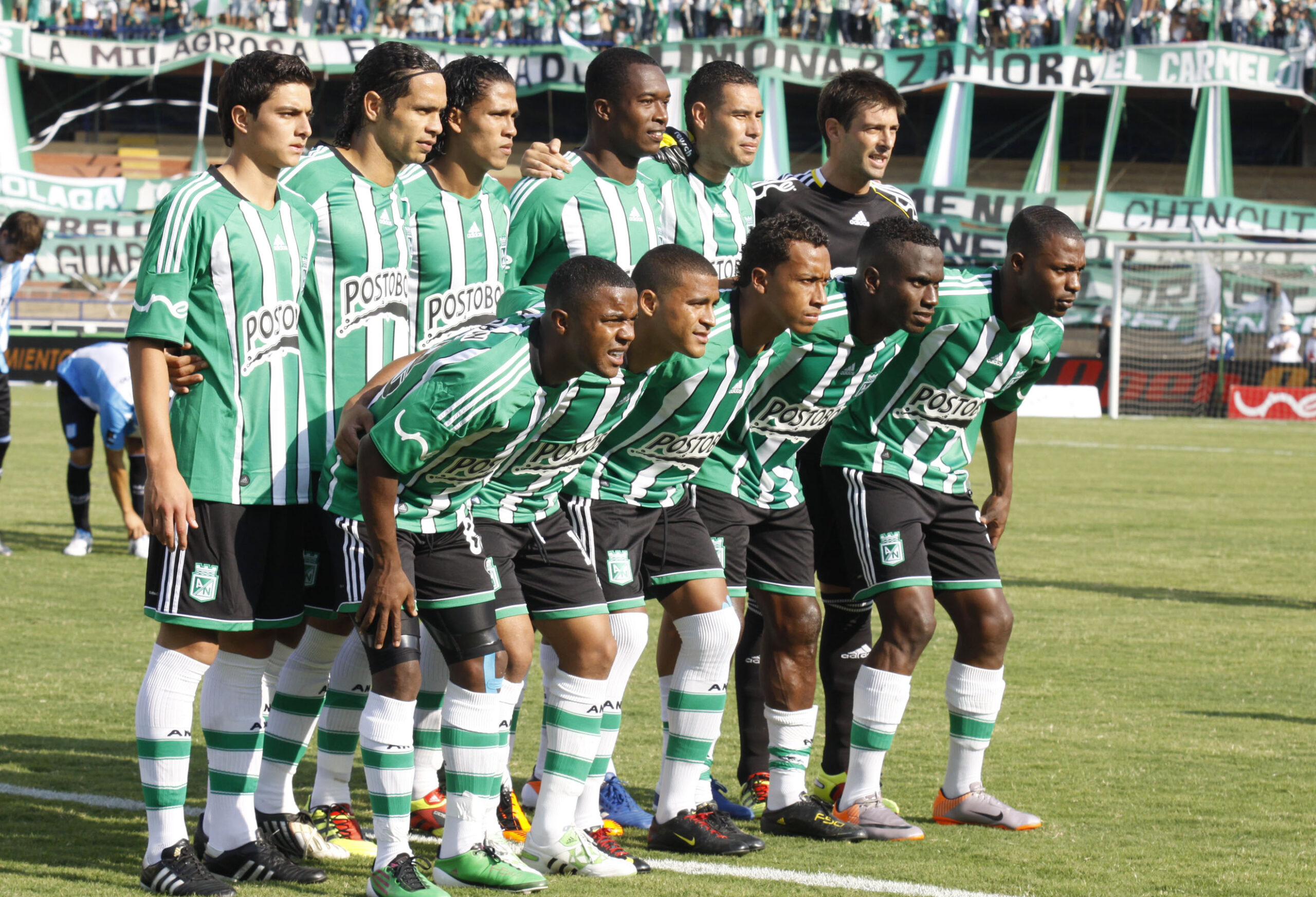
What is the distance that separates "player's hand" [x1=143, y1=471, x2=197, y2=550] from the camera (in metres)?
4.11

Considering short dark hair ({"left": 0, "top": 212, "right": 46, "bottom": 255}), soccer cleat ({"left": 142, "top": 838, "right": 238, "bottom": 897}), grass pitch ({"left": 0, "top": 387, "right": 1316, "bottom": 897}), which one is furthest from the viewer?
short dark hair ({"left": 0, "top": 212, "right": 46, "bottom": 255})

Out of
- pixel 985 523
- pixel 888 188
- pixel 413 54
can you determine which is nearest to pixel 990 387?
pixel 985 523

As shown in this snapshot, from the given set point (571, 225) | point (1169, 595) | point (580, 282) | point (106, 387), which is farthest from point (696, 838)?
point (106, 387)

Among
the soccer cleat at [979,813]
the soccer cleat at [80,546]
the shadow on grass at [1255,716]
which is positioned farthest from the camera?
the soccer cleat at [80,546]

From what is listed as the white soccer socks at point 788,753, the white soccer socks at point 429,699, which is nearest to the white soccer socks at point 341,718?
the white soccer socks at point 429,699

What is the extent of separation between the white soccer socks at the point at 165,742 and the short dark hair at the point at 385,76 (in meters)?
1.65

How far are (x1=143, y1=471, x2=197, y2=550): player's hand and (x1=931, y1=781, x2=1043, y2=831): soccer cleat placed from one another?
8.69 ft

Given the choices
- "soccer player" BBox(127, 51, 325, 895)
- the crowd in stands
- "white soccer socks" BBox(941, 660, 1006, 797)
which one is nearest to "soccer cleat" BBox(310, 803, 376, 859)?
"soccer player" BBox(127, 51, 325, 895)

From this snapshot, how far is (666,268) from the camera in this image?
453 centimetres

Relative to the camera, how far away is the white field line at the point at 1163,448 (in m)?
22.6

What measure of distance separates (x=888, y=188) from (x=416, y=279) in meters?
2.20

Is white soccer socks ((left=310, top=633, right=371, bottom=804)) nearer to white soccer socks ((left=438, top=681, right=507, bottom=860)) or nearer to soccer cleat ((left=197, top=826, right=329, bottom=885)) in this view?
soccer cleat ((left=197, top=826, right=329, bottom=885))

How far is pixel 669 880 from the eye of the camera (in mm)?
4496

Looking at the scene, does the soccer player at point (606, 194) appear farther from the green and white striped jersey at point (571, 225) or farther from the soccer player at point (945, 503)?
the soccer player at point (945, 503)
